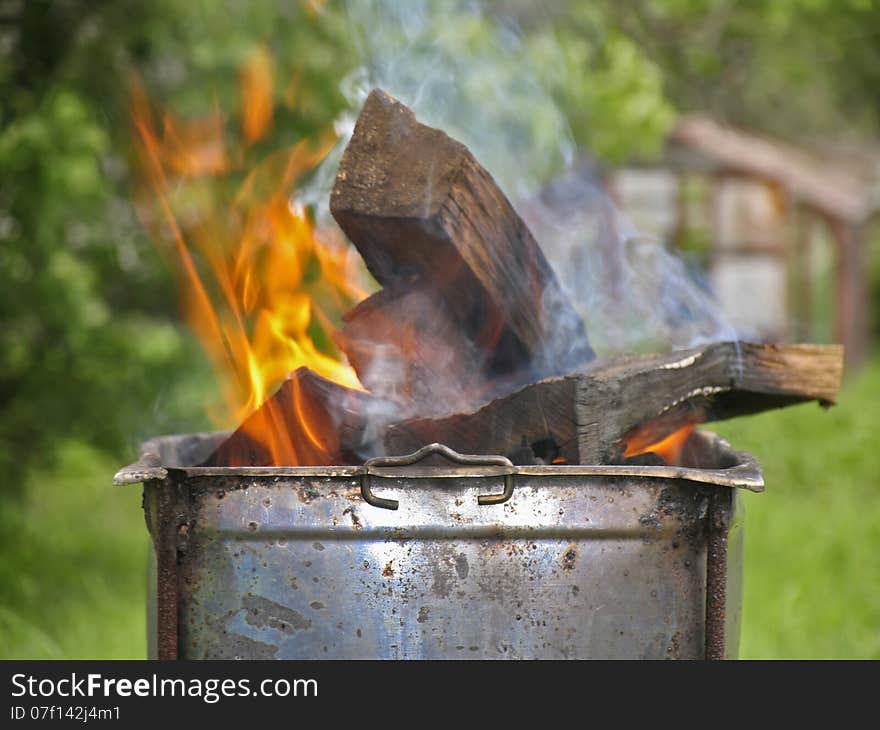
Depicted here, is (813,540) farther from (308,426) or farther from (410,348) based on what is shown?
(308,426)

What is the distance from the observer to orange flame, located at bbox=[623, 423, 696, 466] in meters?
2.34

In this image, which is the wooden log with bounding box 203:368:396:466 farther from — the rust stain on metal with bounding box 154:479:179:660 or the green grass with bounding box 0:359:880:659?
the green grass with bounding box 0:359:880:659

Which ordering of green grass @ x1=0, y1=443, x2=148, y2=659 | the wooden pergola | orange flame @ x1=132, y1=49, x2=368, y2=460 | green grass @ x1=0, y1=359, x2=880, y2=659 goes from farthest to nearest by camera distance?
the wooden pergola < green grass @ x1=0, y1=359, x2=880, y2=659 < green grass @ x1=0, y1=443, x2=148, y2=659 < orange flame @ x1=132, y1=49, x2=368, y2=460

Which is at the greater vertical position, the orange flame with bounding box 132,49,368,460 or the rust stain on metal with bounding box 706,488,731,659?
the orange flame with bounding box 132,49,368,460

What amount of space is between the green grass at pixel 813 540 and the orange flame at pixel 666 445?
5.86 ft

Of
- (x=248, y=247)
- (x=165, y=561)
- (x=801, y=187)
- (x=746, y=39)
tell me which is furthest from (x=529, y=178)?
(x=801, y=187)

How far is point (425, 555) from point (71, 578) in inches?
127

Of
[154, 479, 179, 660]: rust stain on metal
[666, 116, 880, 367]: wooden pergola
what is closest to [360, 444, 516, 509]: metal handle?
[154, 479, 179, 660]: rust stain on metal

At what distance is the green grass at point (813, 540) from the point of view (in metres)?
4.23

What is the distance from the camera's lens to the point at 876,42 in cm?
580

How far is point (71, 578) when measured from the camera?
4.79 m

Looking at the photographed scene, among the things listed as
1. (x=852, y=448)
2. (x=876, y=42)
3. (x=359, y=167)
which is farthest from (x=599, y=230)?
(x=852, y=448)

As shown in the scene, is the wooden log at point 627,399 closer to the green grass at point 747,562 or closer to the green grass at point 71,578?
the green grass at point 747,562

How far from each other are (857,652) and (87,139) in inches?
126
